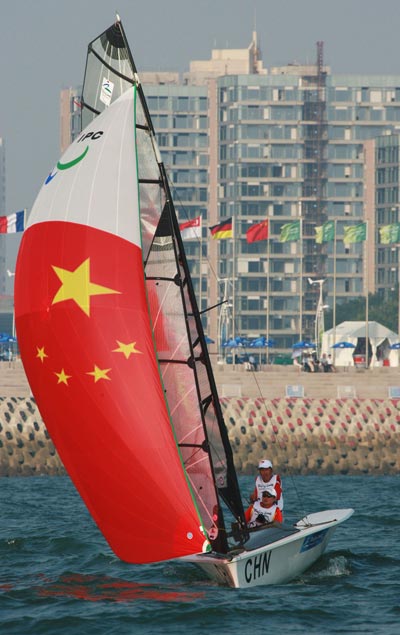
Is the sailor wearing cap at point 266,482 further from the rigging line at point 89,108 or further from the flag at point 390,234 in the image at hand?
the flag at point 390,234

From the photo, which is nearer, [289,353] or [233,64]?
[289,353]

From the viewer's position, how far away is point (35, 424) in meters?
49.4

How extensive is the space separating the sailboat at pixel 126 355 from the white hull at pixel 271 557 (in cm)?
3

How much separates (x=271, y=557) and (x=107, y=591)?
2468 millimetres

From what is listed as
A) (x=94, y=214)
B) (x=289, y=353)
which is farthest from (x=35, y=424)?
(x=289, y=353)

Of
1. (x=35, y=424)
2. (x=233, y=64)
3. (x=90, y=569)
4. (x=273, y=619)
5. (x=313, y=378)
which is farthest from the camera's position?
(x=233, y=64)

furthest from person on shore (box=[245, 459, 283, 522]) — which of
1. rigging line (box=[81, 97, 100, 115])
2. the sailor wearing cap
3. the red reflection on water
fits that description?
rigging line (box=[81, 97, 100, 115])

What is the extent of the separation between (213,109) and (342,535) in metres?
139

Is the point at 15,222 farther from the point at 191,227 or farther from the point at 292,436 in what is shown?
the point at 292,436

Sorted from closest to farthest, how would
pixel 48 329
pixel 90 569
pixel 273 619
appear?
1. pixel 273 619
2. pixel 48 329
3. pixel 90 569

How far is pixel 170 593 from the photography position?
20828 millimetres

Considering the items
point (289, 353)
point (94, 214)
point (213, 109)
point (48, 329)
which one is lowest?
point (289, 353)

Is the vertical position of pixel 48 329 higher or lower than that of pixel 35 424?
higher

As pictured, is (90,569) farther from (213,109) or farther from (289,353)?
(213,109)
